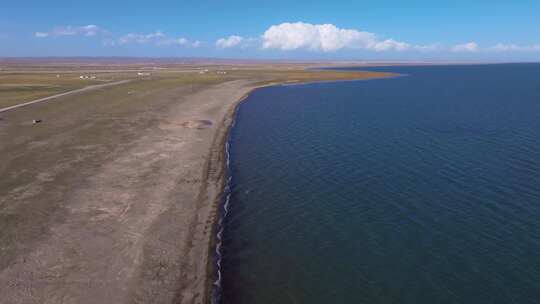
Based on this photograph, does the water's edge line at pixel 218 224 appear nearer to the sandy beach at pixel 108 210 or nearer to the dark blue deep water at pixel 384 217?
the sandy beach at pixel 108 210

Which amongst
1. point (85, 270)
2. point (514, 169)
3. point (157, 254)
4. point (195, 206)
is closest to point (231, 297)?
point (157, 254)

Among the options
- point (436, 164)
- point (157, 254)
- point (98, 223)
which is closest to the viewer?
point (157, 254)

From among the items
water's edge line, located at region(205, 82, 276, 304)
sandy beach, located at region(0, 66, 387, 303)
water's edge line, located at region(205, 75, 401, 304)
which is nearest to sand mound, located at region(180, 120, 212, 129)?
sandy beach, located at region(0, 66, 387, 303)

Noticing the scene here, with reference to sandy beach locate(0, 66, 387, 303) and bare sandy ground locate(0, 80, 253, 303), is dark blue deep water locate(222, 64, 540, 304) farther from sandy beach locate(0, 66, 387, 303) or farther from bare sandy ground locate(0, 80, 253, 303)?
bare sandy ground locate(0, 80, 253, 303)

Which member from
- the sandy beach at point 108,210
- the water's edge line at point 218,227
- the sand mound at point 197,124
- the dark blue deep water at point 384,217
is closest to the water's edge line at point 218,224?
the water's edge line at point 218,227

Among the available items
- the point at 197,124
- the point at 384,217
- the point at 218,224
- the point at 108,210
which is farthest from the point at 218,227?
the point at 197,124

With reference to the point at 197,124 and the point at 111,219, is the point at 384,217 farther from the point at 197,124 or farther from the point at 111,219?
the point at 197,124

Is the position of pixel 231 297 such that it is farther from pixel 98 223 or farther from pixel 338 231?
pixel 98 223
